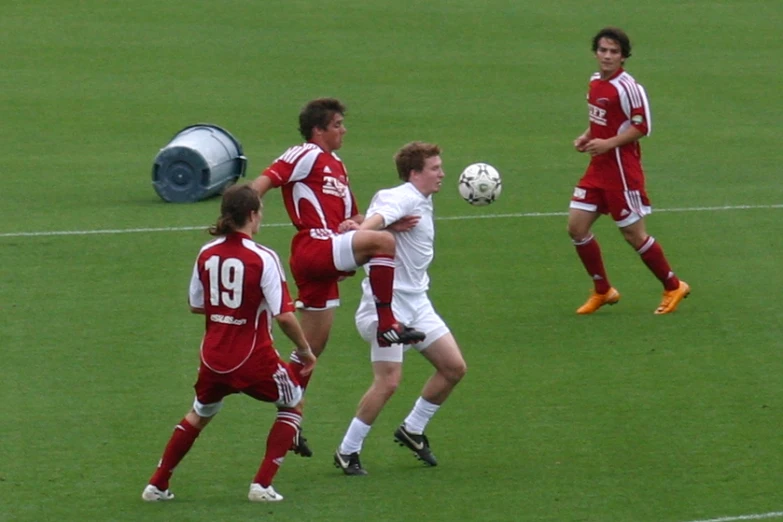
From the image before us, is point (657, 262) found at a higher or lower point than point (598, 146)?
lower

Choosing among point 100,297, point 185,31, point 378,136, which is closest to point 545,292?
point 100,297

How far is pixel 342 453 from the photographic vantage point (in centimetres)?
884

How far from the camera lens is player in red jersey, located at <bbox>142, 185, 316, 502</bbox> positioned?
7852mm

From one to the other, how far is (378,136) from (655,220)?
5.94 meters

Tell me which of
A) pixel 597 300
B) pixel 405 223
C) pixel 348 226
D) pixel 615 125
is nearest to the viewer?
pixel 405 223

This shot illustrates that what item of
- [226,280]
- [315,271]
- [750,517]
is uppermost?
[226,280]

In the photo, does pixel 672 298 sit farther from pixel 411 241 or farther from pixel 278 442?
pixel 278 442

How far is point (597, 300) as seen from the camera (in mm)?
12586

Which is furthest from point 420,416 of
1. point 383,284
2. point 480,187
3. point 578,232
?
point 578,232

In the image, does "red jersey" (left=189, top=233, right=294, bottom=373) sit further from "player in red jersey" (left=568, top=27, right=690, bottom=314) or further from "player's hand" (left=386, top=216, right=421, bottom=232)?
"player in red jersey" (left=568, top=27, right=690, bottom=314)

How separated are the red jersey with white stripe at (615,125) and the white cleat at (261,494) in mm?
5003

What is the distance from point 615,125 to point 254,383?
5.29 meters

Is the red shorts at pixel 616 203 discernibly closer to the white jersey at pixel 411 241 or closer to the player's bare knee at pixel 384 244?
the white jersey at pixel 411 241

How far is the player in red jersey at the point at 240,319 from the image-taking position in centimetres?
785
